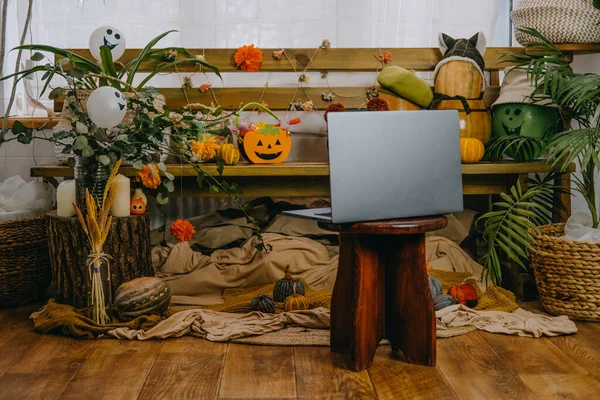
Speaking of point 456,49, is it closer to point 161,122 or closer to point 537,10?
point 537,10

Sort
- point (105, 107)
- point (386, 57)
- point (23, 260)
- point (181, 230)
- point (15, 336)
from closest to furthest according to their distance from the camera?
point (105, 107), point (15, 336), point (23, 260), point (181, 230), point (386, 57)

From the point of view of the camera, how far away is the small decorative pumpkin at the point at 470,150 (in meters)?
3.01

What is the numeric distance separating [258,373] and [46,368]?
0.63 m

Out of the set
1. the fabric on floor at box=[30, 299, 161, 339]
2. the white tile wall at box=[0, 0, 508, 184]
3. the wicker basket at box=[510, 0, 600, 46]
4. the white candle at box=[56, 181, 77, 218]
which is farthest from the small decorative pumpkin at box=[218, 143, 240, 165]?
the wicker basket at box=[510, 0, 600, 46]

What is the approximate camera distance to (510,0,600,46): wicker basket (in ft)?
9.90

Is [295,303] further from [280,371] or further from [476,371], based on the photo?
[476,371]

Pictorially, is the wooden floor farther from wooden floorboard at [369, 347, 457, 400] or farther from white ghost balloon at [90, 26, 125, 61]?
white ghost balloon at [90, 26, 125, 61]

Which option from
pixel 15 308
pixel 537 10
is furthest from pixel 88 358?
pixel 537 10

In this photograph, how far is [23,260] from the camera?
111 inches

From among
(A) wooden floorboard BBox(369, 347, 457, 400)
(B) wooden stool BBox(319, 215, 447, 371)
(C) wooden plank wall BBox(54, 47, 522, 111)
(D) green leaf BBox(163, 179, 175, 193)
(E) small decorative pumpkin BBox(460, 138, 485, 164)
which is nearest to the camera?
(A) wooden floorboard BBox(369, 347, 457, 400)

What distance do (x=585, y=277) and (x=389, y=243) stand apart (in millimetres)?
921

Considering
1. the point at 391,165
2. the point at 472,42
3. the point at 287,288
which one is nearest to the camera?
the point at 391,165

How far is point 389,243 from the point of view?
2088 millimetres

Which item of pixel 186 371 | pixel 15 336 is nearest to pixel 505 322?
pixel 186 371
